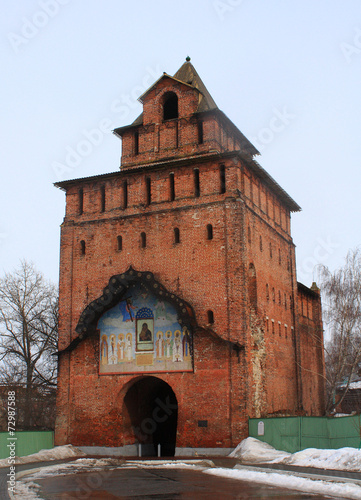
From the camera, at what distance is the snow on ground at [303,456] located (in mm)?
15789

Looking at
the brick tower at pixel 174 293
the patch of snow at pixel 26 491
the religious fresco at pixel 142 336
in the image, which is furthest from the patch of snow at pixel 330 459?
the patch of snow at pixel 26 491

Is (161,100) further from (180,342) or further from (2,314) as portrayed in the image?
(2,314)

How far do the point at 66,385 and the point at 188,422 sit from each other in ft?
18.8

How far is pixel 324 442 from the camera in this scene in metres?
19.7

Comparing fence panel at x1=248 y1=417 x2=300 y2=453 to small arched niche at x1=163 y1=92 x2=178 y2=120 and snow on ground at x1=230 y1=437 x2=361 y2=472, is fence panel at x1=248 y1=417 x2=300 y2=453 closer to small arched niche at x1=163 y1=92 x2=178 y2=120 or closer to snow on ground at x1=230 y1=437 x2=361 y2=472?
snow on ground at x1=230 y1=437 x2=361 y2=472

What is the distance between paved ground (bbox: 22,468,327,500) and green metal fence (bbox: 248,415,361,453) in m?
4.85

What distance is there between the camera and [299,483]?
44.0 feet

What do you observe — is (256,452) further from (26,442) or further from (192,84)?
(192,84)

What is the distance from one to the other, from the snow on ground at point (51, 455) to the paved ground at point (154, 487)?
4.82 metres

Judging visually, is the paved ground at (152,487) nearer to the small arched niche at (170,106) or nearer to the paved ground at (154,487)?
the paved ground at (154,487)

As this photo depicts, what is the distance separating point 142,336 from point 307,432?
770 centimetres

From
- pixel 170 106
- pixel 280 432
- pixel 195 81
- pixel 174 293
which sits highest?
pixel 195 81

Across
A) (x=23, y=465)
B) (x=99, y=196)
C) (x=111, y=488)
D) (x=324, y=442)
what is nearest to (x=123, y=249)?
(x=99, y=196)

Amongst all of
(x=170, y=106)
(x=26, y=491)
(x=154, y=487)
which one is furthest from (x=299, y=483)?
(x=170, y=106)
